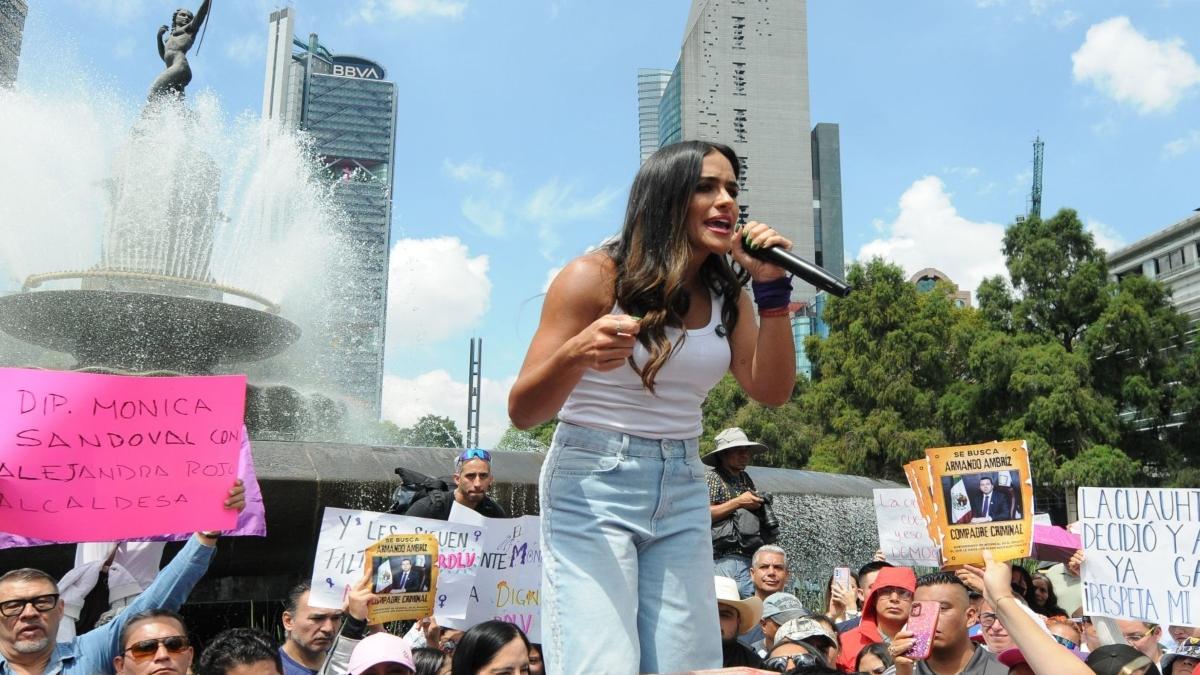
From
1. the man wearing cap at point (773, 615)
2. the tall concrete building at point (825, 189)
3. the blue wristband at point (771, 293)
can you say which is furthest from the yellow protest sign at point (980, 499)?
the tall concrete building at point (825, 189)

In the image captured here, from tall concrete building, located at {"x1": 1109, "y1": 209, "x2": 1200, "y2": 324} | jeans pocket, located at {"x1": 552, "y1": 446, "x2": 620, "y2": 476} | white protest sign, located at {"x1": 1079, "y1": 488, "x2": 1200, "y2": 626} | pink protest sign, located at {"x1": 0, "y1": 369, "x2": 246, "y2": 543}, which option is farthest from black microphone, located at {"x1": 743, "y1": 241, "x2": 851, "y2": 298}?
tall concrete building, located at {"x1": 1109, "y1": 209, "x2": 1200, "y2": 324}

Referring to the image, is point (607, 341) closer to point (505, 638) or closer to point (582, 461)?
point (582, 461)

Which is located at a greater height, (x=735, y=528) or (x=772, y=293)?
(x=772, y=293)

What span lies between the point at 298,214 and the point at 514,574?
1042 centimetres

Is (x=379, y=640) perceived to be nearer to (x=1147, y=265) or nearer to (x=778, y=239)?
(x=778, y=239)

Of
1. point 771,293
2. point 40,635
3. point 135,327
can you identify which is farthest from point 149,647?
point 135,327

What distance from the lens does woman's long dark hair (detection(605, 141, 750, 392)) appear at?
7.59 feet

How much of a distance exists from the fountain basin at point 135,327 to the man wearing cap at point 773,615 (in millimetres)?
7122

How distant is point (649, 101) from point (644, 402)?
459 feet

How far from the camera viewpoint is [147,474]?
4.62 m

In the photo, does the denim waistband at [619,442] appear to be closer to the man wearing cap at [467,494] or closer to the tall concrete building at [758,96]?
the man wearing cap at [467,494]


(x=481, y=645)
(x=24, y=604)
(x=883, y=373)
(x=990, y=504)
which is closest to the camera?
(x=481, y=645)

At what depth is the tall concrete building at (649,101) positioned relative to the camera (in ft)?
424

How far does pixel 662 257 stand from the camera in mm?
2414
